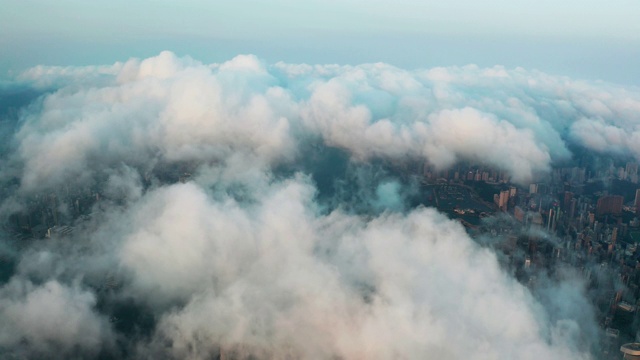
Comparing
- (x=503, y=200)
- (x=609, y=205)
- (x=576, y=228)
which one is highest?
(x=503, y=200)

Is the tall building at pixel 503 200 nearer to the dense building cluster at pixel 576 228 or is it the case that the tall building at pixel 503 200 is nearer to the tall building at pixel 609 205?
the dense building cluster at pixel 576 228

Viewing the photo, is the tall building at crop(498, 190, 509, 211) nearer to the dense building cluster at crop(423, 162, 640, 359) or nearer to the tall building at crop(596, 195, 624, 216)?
the dense building cluster at crop(423, 162, 640, 359)

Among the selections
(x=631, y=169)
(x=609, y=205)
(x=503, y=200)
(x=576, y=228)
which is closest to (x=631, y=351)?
(x=576, y=228)

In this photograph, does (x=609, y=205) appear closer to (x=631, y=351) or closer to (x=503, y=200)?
(x=503, y=200)

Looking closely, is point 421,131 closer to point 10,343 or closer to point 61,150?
point 61,150

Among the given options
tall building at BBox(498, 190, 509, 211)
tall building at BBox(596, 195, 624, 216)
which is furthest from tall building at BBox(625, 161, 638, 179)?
tall building at BBox(498, 190, 509, 211)

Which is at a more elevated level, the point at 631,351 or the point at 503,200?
the point at 503,200

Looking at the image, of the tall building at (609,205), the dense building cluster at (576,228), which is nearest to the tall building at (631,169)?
the dense building cluster at (576,228)

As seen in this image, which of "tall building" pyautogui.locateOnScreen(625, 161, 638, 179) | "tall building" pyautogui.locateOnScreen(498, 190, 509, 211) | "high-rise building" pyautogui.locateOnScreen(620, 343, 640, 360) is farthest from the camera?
"tall building" pyautogui.locateOnScreen(625, 161, 638, 179)
